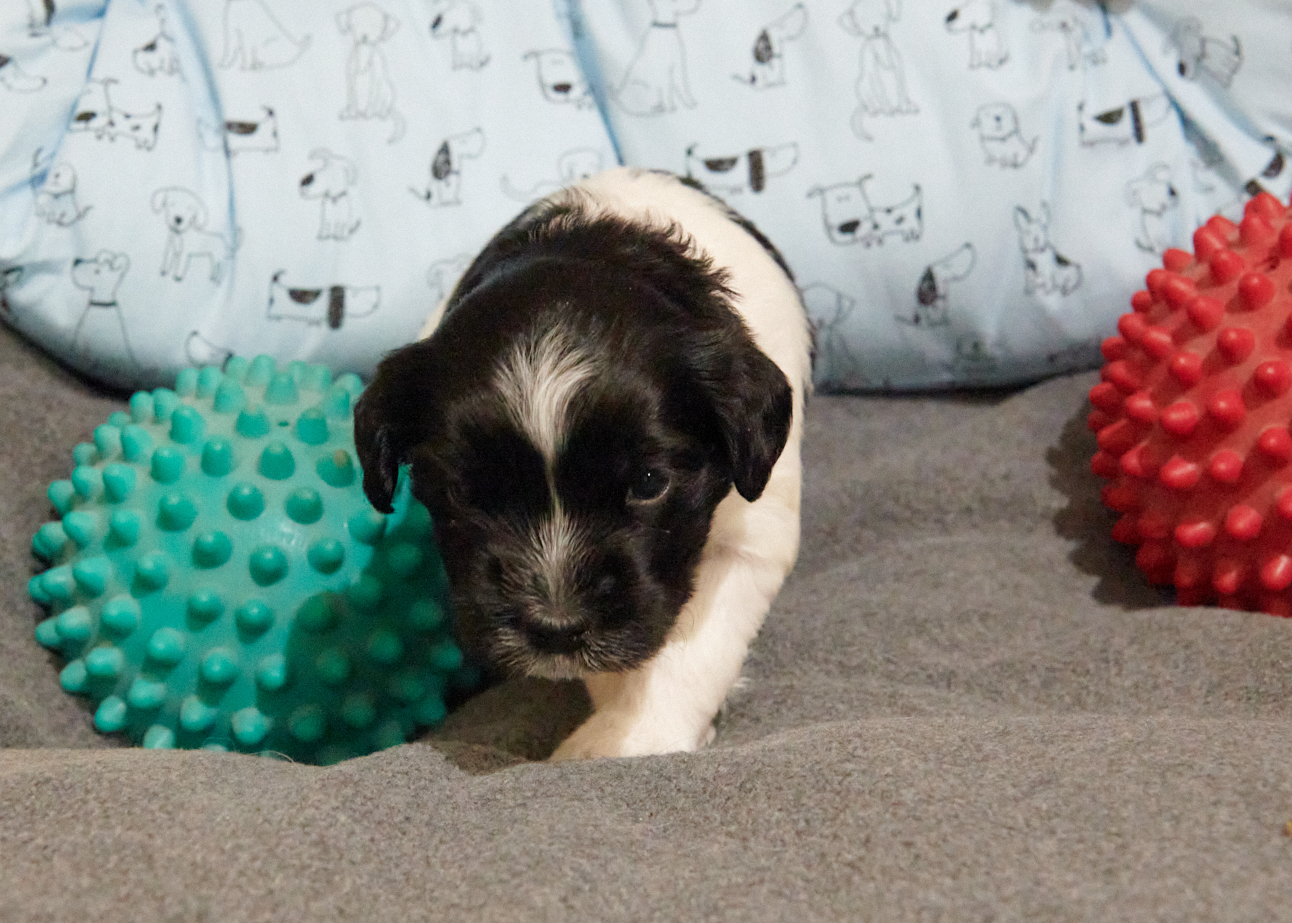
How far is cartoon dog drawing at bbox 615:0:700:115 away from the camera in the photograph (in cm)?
261

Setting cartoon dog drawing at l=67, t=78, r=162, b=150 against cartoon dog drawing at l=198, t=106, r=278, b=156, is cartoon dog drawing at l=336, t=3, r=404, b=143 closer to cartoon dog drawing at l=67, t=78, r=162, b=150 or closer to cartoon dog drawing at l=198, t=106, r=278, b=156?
cartoon dog drawing at l=198, t=106, r=278, b=156

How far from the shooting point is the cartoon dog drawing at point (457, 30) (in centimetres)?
263

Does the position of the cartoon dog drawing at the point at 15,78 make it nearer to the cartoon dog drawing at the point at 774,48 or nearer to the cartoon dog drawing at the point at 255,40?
the cartoon dog drawing at the point at 255,40

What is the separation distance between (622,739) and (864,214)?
Answer: 155cm

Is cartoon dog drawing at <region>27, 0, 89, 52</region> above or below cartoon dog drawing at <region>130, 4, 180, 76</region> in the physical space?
above

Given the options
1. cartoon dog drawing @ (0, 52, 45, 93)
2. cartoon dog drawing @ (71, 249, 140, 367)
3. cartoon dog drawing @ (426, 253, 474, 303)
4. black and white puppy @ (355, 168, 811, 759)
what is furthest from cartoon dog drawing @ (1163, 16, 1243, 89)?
cartoon dog drawing @ (0, 52, 45, 93)

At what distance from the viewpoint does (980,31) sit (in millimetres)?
2604

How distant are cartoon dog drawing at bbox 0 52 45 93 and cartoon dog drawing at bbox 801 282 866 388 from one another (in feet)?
6.19

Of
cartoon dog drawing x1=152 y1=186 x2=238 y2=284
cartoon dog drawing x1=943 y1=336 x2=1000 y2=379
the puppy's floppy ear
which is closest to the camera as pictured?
the puppy's floppy ear

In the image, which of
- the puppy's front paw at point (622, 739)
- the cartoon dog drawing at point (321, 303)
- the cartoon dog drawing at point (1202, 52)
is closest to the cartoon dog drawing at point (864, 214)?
the cartoon dog drawing at point (1202, 52)

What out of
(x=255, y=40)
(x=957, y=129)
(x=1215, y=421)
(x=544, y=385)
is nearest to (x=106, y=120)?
(x=255, y=40)

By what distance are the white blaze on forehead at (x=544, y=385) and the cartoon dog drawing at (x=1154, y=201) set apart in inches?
73.5

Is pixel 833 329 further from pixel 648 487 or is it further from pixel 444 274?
pixel 648 487

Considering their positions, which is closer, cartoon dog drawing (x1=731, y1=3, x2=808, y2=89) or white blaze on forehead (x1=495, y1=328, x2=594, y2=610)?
white blaze on forehead (x1=495, y1=328, x2=594, y2=610)
